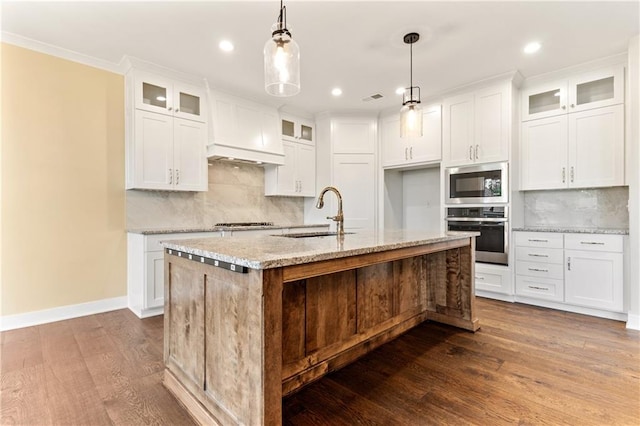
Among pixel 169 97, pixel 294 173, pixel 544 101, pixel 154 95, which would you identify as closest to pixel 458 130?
pixel 544 101

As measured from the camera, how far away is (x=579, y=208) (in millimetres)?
3686

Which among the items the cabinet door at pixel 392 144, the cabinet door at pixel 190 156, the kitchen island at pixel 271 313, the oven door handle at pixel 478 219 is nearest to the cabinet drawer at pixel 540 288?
the oven door handle at pixel 478 219

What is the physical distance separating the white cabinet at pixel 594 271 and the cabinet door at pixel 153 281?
435cm

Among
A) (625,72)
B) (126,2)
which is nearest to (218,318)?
(126,2)

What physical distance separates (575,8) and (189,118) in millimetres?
3889

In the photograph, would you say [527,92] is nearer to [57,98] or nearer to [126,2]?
[126,2]

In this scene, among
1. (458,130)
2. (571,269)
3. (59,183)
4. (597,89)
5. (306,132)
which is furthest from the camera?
(306,132)

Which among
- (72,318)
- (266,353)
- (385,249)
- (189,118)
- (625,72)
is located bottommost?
(72,318)

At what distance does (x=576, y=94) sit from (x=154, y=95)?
479cm

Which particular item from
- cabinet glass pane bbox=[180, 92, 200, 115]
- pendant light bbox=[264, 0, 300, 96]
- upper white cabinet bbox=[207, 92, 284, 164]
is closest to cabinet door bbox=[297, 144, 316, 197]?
upper white cabinet bbox=[207, 92, 284, 164]

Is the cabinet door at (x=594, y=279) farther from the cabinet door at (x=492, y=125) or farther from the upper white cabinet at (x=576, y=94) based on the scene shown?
the upper white cabinet at (x=576, y=94)

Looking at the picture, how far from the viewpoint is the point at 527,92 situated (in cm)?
381

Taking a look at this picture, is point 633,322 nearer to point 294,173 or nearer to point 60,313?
point 294,173

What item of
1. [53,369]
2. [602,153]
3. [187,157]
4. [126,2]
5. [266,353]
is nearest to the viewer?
[266,353]
